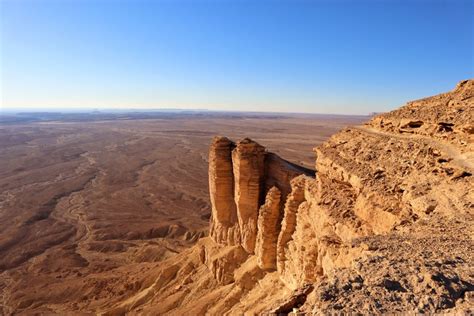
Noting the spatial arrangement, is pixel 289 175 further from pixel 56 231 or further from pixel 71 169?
pixel 71 169

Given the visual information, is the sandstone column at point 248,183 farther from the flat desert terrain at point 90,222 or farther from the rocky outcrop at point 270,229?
the flat desert terrain at point 90,222

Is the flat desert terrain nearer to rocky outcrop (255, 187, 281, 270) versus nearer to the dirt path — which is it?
rocky outcrop (255, 187, 281, 270)

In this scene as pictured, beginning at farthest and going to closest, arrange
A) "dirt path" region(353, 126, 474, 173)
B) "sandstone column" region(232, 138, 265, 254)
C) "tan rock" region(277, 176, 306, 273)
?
"sandstone column" region(232, 138, 265, 254) < "tan rock" region(277, 176, 306, 273) < "dirt path" region(353, 126, 474, 173)

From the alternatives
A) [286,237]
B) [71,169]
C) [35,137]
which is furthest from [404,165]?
[35,137]

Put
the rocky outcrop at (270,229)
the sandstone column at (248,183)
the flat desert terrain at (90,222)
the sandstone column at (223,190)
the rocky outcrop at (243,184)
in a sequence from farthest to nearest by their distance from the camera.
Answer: the flat desert terrain at (90,222), the sandstone column at (223,190), the sandstone column at (248,183), the rocky outcrop at (243,184), the rocky outcrop at (270,229)

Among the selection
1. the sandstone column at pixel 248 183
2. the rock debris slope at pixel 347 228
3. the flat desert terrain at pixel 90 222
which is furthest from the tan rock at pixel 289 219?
the flat desert terrain at pixel 90 222

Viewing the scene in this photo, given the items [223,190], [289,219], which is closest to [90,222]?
[223,190]

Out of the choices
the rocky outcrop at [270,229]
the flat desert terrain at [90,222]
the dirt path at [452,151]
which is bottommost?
the flat desert terrain at [90,222]

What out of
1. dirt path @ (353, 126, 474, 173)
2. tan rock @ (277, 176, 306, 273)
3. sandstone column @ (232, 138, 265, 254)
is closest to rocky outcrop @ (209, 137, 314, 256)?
sandstone column @ (232, 138, 265, 254)
